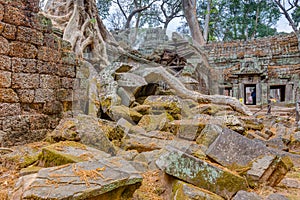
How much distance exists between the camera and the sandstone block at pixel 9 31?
9.91 ft

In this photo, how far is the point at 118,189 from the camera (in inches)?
71.0

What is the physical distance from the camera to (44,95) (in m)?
3.47

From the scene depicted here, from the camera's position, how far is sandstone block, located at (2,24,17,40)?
9.91 feet

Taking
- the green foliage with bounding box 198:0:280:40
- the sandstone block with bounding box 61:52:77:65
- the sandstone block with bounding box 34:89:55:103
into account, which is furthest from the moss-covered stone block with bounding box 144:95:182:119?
the green foliage with bounding box 198:0:280:40

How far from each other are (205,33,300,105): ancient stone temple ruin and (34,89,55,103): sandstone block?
41.6 feet

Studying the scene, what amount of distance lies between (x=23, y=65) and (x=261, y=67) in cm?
1473

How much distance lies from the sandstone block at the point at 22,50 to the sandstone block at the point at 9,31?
9 centimetres

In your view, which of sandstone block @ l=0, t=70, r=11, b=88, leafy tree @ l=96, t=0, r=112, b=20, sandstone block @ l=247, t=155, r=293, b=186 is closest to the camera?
sandstone block @ l=247, t=155, r=293, b=186

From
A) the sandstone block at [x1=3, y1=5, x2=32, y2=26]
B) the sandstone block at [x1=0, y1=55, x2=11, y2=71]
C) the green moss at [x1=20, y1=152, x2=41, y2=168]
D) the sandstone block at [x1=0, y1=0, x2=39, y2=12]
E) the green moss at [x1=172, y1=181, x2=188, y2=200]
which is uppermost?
the sandstone block at [x1=0, y1=0, x2=39, y2=12]

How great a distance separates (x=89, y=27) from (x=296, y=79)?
39.7ft

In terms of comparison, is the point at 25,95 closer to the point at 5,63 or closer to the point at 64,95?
the point at 5,63

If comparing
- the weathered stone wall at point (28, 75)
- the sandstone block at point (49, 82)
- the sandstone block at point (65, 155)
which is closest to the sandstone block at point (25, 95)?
the weathered stone wall at point (28, 75)

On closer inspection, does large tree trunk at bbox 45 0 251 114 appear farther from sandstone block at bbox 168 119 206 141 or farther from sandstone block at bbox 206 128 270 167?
sandstone block at bbox 206 128 270 167

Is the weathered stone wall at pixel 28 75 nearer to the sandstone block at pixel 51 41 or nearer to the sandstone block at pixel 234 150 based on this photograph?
the sandstone block at pixel 51 41
